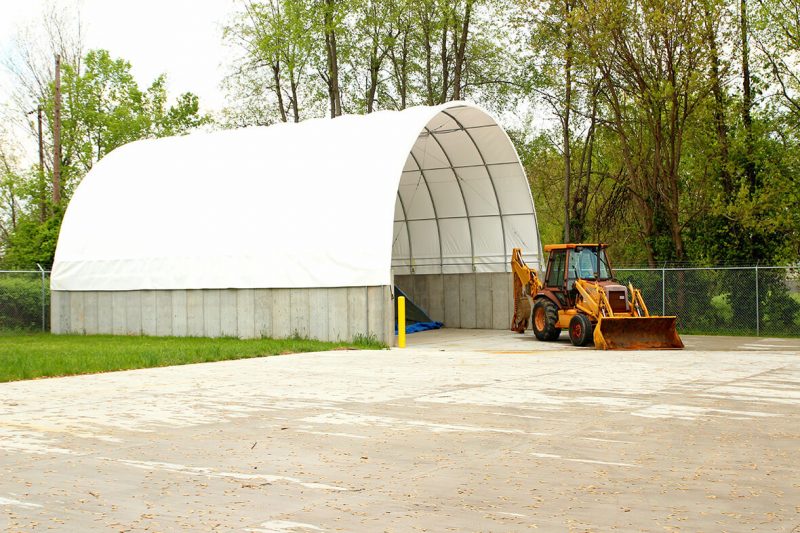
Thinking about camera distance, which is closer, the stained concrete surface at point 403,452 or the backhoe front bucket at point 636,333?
the stained concrete surface at point 403,452

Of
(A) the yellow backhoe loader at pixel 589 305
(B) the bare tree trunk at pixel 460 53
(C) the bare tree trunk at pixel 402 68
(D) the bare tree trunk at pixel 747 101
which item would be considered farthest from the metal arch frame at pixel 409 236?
(C) the bare tree trunk at pixel 402 68

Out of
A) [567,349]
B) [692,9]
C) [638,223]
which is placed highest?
[692,9]

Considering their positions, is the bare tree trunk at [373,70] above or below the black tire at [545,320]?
above

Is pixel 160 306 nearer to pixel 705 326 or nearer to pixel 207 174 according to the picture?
pixel 207 174

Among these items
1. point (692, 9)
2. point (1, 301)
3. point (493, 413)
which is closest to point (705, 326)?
point (692, 9)

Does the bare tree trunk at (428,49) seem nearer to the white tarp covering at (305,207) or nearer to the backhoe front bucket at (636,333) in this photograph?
the white tarp covering at (305,207)

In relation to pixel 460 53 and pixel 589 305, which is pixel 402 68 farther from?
pixel 589 305

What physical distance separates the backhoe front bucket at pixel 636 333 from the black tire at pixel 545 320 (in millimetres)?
2318

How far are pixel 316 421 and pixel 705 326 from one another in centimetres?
2100

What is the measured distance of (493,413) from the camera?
11.1 metres

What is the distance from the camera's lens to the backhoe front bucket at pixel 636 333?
2223 cm

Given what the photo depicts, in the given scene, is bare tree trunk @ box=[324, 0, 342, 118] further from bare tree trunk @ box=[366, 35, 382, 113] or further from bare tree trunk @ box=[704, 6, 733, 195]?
bare tree trunk @ box=[704, 6, 733, 195]

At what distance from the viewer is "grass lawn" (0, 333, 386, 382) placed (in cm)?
1670

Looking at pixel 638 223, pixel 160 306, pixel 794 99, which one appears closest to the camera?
pixel 160 306
